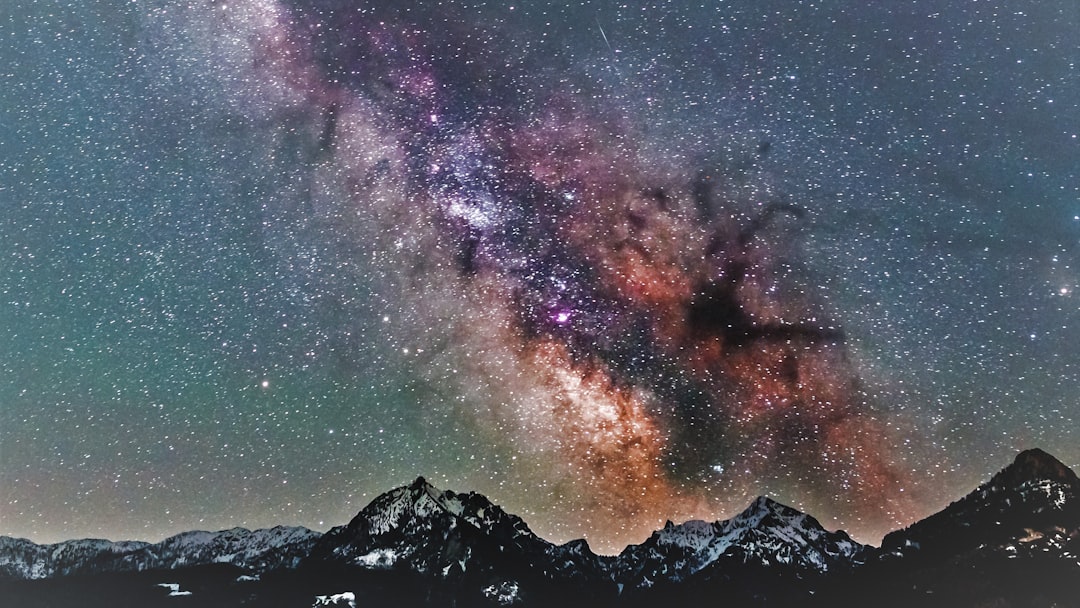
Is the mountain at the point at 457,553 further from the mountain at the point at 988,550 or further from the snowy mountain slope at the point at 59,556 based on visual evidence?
the mountain at the point at 988,550

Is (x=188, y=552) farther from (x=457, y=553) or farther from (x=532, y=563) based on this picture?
(x=532, y=563)

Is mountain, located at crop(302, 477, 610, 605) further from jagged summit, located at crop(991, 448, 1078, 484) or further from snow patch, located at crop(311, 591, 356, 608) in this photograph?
jagged summit, located at crop(991, 448, 1078, 484)

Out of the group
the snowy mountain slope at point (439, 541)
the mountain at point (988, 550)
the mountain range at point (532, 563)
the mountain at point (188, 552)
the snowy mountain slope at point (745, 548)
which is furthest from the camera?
the snowy mountain slope at point (745, 548)

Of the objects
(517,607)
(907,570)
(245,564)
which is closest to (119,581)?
(245,564)

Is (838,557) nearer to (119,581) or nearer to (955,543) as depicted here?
(955,543)

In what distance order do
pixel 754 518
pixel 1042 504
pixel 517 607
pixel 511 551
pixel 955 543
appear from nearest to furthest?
pixel 1042 504
pixel 955 543
pixel 517 607
pixel 511 551
pixel 754 518

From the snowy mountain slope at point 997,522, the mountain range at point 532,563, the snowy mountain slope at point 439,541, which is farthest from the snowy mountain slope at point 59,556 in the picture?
the snowy mountain slope at point 997,522

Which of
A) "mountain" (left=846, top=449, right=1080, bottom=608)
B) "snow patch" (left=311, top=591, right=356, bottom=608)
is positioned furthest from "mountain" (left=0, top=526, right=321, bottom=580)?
"mountain" (left=846, top=449, right=1080, bottom=608)

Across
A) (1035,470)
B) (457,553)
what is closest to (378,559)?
(457,553)
